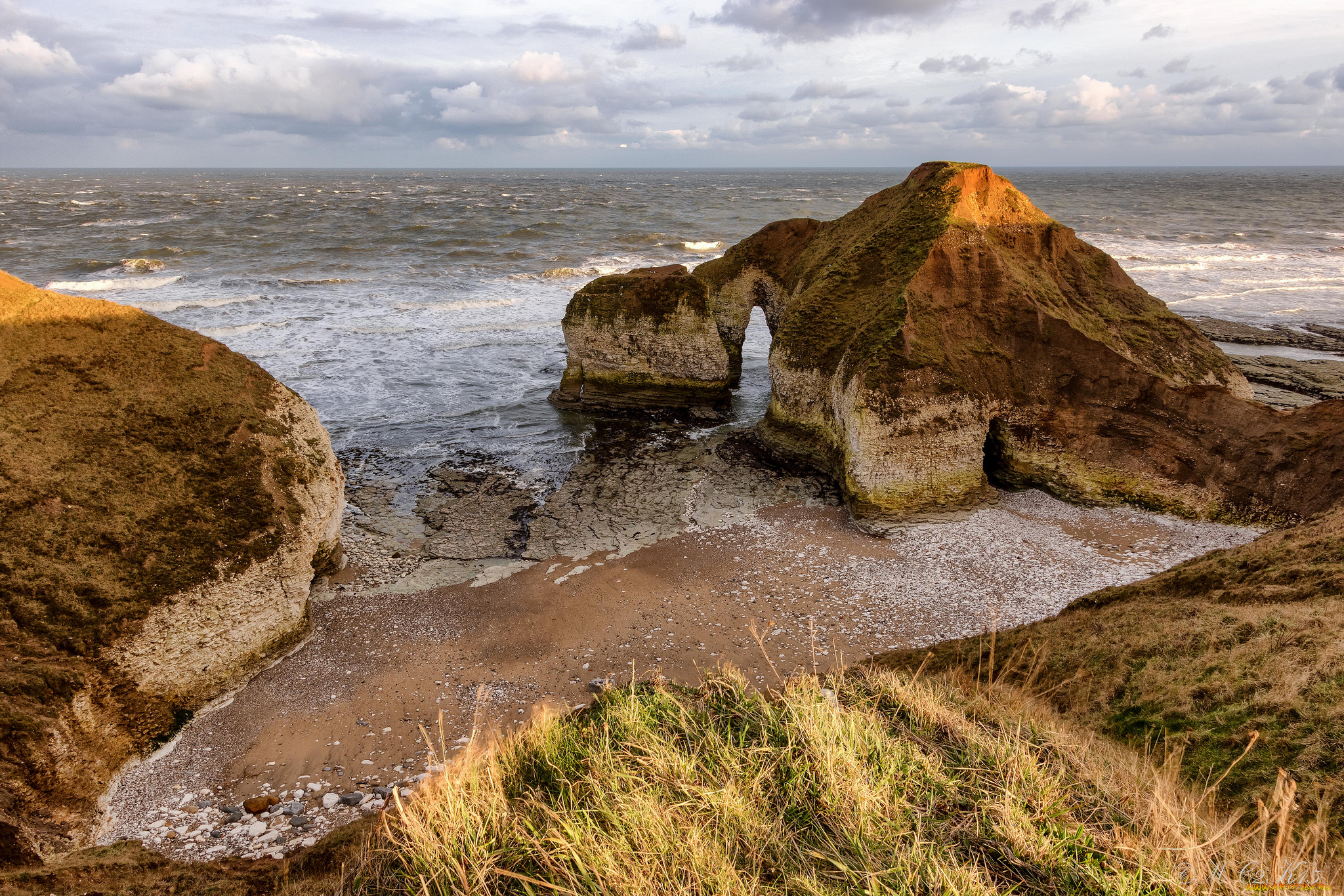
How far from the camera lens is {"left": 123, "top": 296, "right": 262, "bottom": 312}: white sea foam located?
26.4 m

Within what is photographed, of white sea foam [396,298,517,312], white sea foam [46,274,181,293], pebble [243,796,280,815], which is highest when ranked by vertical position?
white sea foam [46,274,181,293]

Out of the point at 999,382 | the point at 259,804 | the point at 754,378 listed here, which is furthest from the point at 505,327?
the point at 259,804

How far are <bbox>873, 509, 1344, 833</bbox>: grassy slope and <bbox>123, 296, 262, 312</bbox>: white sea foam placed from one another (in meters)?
29.6

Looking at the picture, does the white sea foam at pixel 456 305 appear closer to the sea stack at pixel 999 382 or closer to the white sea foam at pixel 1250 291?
the sea stack at pixel 999 382

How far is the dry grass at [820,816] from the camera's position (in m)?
3.28

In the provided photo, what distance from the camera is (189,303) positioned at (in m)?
27.3

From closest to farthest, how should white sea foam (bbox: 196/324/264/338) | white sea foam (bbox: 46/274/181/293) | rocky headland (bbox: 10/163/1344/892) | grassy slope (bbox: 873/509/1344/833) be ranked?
grassy slope (bbox: 873/509/1344/833), rocky headland (bbox: 10/163/1344/892), white sea foam (bbox: 196/324/264/338), white sea foam (bbox: 46/274/181/293)

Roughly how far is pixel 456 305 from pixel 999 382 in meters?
22.3

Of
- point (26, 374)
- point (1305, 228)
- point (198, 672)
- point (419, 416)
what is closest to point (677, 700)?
point (198, 672)

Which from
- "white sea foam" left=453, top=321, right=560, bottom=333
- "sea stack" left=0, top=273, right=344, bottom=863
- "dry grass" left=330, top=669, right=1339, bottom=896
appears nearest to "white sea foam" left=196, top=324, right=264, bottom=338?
"white sea foam" left=453, top=321, right=560, bottom=333

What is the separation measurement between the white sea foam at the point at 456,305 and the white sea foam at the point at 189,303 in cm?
656

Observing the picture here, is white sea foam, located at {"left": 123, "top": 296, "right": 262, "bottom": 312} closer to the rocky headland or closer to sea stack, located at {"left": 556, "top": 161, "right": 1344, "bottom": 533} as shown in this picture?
the rocky headland

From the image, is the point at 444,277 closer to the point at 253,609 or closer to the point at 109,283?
the point at 109,283

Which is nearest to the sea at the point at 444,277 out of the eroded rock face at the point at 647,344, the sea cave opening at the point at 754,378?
the sea cave opening at the point at 754,378
